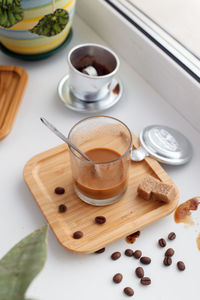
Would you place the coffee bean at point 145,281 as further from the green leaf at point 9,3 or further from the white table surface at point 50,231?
the green leaf at point 9,3

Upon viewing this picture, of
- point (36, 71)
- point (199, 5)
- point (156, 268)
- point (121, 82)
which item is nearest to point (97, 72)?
point (121, 82)

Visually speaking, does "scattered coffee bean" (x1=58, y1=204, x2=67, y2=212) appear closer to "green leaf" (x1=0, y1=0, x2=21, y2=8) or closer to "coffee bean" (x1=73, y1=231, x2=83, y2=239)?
"coffee bean" (x1=73, y1=231, x2=83, y2=239)

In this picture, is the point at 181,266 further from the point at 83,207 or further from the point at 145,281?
the point at 83,207

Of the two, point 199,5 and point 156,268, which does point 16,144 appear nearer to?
point 156,268

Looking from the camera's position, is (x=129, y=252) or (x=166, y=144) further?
(x=166, y=144)

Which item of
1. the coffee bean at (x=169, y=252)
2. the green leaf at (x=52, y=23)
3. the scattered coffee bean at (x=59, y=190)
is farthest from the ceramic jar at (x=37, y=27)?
the coffee bean at (x=169, y=252)

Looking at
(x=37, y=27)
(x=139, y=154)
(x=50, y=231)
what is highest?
(x=37, y=27)

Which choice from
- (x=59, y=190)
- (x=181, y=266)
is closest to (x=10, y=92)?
(x=59, y=190)
